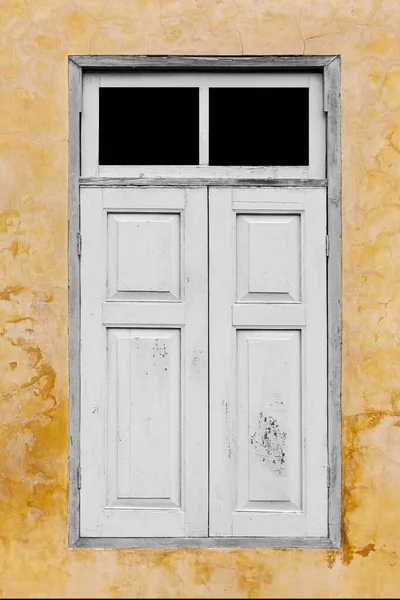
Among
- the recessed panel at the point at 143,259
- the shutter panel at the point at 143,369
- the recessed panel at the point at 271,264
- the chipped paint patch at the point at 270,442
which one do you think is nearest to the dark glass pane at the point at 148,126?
the shutter panel at the point at 143,369

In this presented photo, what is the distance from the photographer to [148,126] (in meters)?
3.85

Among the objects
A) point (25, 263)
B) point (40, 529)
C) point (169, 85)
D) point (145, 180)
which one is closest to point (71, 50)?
point (169, 85)

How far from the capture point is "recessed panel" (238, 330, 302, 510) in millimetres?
3738

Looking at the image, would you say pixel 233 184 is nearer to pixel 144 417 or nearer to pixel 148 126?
pixel 148 126

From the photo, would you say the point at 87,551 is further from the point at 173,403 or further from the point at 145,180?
the point at 145,180

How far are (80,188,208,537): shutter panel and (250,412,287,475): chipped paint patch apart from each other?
11.0 inches

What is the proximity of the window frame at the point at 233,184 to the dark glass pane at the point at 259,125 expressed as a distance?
5.1 inches

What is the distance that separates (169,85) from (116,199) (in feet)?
2.18

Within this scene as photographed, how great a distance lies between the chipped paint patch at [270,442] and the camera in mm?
3738

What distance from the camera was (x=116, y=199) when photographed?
3.75 metres

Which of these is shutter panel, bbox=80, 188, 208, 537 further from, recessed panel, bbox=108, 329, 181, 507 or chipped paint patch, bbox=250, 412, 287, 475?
chipped paint patch, bbox=250, 412, 287, 475

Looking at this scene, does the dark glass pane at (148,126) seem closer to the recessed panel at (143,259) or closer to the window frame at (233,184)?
the window frame at (233,184)

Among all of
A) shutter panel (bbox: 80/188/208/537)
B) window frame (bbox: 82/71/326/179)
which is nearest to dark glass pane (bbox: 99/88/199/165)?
window frame (bbox: 82/71/326/179)

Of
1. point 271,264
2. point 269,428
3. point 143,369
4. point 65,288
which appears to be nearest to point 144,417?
point 143,369
